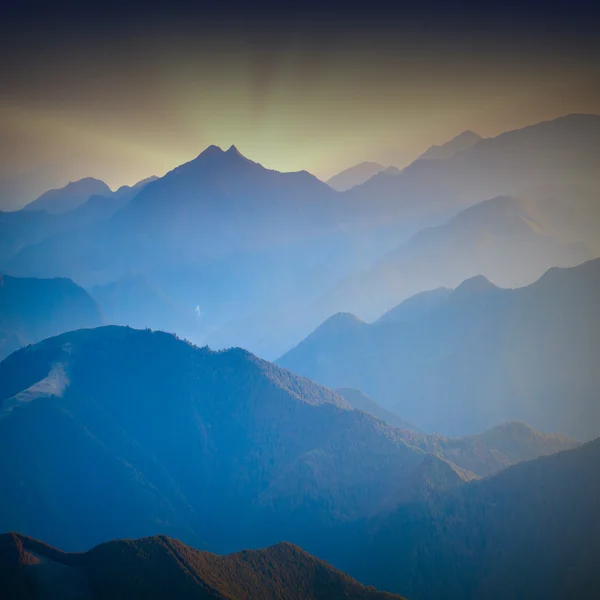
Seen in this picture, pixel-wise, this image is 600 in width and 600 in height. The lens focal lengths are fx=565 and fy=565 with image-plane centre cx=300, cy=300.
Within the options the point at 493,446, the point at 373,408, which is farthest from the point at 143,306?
the point at 493,446

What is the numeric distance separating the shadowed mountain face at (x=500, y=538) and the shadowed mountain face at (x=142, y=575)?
11.1 metres

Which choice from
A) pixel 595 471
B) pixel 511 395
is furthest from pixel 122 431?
pixel 511 395

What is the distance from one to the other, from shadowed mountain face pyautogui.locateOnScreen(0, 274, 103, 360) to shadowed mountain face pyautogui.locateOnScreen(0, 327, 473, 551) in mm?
55417

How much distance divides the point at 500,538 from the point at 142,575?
81.8ft

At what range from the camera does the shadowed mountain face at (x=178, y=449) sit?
144 feet

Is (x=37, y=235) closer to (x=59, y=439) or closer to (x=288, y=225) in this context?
(x=288, y=225)

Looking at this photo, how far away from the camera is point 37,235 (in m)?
190

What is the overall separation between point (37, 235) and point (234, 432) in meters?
164

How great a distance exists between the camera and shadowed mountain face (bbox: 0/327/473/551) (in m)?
43.8

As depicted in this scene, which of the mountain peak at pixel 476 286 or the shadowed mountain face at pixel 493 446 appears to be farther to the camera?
the mountain peak at pixel 476 286

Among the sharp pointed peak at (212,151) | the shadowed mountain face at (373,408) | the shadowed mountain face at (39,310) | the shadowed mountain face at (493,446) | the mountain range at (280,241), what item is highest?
the sharp pointed peak at (212,151)

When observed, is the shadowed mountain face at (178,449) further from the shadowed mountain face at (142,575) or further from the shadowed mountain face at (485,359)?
the shadowed mountain face at (485,359)

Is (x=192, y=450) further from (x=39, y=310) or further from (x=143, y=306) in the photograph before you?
→ (x=143, y=306)

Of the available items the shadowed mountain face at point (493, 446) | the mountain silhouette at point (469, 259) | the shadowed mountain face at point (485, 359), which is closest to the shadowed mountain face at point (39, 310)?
the shadowed mountain face at point (485, 359)
